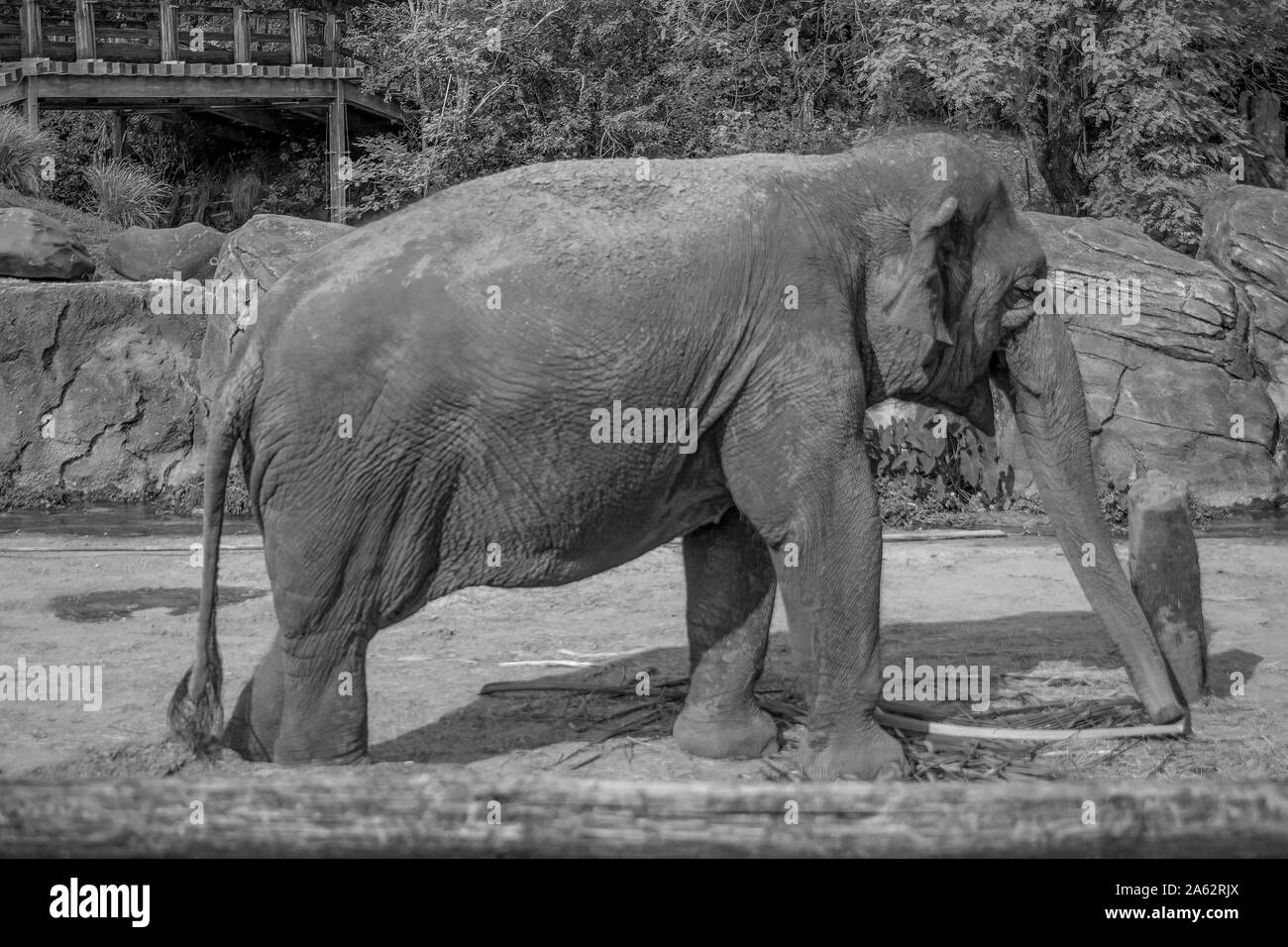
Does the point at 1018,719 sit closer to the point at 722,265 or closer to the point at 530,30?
the point at 722,265

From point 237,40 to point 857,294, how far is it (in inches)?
693

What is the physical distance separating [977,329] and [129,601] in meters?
5.89

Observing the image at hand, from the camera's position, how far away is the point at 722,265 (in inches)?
237

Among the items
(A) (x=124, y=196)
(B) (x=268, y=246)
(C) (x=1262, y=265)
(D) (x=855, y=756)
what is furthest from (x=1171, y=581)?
(A) (x=124, y=196)

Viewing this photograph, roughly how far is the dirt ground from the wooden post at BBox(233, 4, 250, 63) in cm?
1152

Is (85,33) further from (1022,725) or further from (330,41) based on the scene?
(1022,725)

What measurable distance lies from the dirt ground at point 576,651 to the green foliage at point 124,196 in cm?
872

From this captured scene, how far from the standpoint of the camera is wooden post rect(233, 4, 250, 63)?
21.8m

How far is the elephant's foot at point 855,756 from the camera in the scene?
20.6 feet

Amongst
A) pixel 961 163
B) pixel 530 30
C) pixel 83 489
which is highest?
pixel 530 30

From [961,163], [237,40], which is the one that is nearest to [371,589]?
[961,163]

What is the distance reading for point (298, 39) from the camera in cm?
2211

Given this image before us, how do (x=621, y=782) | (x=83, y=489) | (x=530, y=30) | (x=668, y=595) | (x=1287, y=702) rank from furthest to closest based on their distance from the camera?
(x=530, y=30) → (x=83, y=489) → (x=668, y=595) → (x=1287, y=702) → (x=621, y=782)

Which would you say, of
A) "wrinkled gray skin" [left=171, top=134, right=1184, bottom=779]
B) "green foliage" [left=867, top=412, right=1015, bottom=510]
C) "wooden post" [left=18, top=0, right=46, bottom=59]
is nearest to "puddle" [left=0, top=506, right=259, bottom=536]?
"green foliage" [left=867, top=412, right=1015, bottom=510]
